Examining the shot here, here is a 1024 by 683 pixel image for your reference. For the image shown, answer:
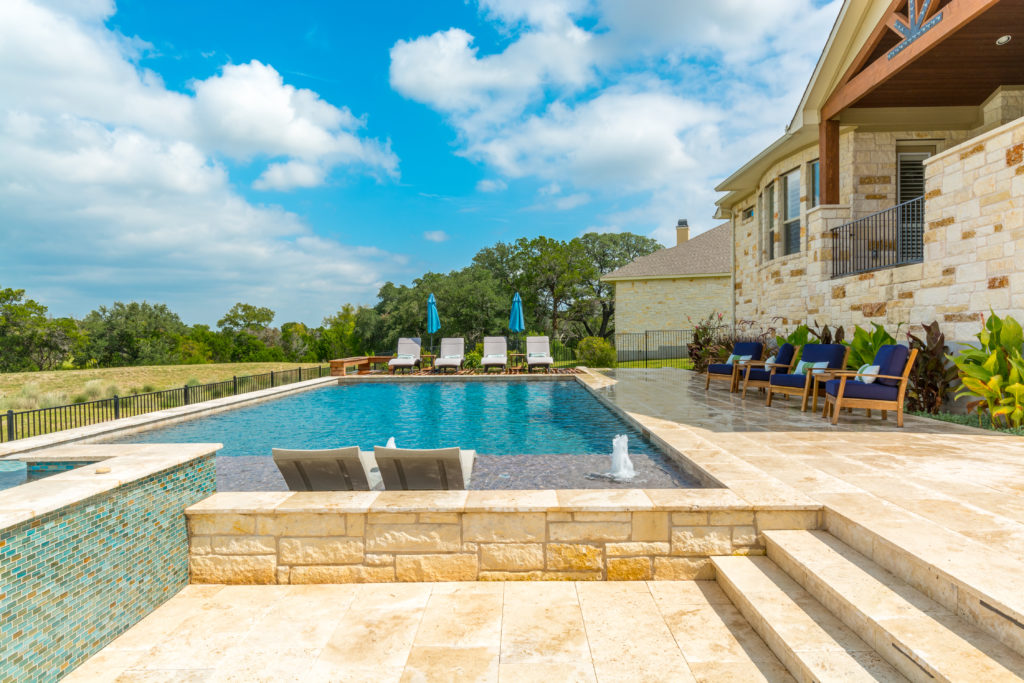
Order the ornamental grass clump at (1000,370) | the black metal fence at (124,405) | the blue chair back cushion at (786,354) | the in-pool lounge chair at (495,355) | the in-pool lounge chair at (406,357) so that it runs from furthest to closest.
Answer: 1. the in-pool lounge chair at (406,357)
2. the in-pool lounge chair at (495,355)
3. the blue chair back cushion at (786,354)
4. the black metal fence at (124,405)
5. the ornamental grass clump at (1000,370)

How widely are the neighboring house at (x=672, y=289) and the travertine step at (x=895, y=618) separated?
65.5ft

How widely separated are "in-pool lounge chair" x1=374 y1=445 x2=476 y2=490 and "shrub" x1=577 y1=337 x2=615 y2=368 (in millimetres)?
14361

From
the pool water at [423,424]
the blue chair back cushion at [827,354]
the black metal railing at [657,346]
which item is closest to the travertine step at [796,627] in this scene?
the pool water at [423,424]

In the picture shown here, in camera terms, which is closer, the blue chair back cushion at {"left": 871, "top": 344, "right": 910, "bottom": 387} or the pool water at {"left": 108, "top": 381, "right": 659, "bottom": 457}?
the blue chair back cushion at {"left": 871, "top": 344, "right": 910, "bottom": 387}

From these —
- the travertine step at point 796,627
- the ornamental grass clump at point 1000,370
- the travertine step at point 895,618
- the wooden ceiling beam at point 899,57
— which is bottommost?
the travertine step at point 796,627

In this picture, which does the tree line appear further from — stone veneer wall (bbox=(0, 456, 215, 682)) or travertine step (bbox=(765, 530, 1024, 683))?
travertine step (bbox=(765, 530, 1024, 683))

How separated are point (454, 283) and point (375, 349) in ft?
18.8

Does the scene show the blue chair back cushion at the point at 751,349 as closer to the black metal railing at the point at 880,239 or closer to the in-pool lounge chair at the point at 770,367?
the in-pool lounge chair at the point at 770,367

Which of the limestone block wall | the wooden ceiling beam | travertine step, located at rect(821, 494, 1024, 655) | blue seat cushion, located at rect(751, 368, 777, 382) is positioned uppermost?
the wooden ceiling beam

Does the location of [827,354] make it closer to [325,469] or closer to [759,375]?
[759,375]

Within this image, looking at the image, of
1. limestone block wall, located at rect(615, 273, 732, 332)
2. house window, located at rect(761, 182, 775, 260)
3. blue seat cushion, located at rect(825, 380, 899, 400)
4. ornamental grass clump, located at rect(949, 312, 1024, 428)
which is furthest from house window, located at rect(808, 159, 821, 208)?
limestone block wall, located at rect(615, 273, 732, 332)

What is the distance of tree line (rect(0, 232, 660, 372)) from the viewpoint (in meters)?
23.5

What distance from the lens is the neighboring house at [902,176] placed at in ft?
20.3

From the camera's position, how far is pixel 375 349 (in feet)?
86.0
